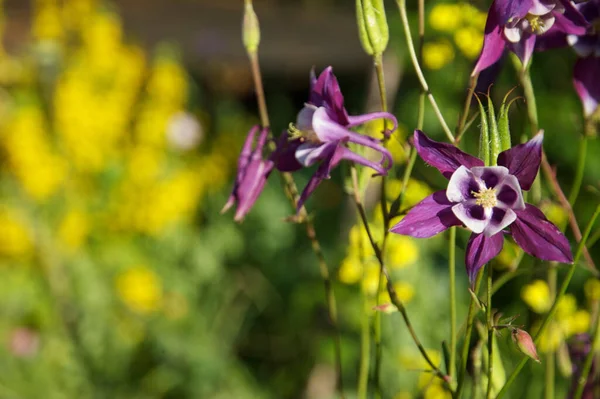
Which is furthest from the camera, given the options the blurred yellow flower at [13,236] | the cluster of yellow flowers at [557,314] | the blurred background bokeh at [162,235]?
the blurred yellow flower at [13,236]

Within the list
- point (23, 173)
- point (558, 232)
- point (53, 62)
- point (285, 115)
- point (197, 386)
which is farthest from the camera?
point (285, 115)

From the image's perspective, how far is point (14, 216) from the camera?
2381 mm

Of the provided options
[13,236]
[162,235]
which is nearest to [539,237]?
[162,235]

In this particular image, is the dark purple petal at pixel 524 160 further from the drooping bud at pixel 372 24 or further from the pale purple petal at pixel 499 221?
the drooping bud at pixel 372 24

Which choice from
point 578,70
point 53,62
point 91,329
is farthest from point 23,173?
point 578,70

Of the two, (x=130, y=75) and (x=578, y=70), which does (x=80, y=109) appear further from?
(x=578, y=70)

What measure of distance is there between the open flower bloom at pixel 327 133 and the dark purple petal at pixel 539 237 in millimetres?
102

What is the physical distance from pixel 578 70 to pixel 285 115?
2858 millimetres

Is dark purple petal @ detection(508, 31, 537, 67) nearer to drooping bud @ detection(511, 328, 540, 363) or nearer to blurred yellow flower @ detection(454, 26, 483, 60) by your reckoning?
drooping bud @ detection(511, 328, 540, 363)

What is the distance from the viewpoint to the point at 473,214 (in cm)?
52

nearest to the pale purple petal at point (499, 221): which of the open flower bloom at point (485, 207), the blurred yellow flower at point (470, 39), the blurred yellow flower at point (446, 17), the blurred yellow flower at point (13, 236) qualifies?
the open flower bloom at point (485, 207)

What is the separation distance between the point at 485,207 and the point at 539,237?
0.14 feet

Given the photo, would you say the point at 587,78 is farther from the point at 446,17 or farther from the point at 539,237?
the point at 446,17

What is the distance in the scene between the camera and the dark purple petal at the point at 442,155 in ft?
1.64
